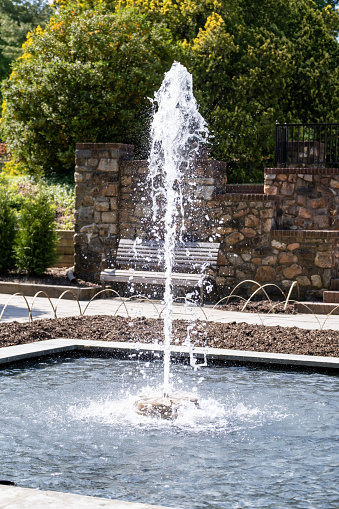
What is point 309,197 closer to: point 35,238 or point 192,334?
point 35,238

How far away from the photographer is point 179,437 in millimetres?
5043

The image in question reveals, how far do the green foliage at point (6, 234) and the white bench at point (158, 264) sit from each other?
2.20m

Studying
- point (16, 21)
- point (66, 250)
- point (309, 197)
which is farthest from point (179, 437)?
point (16, 21)

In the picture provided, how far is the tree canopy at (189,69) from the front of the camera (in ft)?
59.7

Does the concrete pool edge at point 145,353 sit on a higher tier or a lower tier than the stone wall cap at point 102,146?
lower

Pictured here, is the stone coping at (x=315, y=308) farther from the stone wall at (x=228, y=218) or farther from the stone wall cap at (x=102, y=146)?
the stone wall cap at (x=102, y=146)

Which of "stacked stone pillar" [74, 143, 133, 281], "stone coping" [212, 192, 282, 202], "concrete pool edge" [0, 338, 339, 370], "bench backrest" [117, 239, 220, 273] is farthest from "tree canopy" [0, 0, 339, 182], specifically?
"concrete pool edge" [0, 338, 339, 370]

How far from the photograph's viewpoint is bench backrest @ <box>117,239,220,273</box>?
12266 mm

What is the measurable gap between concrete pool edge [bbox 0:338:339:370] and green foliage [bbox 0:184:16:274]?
19.7 ft

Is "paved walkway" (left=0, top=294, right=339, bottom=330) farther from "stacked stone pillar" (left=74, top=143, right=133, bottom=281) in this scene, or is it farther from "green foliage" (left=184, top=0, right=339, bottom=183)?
"green foliage" (left=184, top=0, right=339, bottom=183)

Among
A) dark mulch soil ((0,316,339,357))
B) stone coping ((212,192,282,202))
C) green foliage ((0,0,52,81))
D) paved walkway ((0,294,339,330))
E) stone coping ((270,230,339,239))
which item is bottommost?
A: paved walkway ((0,294,339,330))

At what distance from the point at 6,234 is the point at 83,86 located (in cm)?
604

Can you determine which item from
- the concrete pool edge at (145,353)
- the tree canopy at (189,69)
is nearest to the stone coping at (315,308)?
the concrete pool edge at (145,353)

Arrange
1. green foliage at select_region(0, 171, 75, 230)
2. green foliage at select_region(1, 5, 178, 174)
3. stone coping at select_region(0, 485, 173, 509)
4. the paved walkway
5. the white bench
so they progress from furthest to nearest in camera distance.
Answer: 1. green foliage at select_region(1, 5, 178, 174)
2. green foliage at select_region(0, 171, 75, 230)
3. the white bench
4. the paved walkway
5. stone coping at select_region(0, 485, 173, 509)
